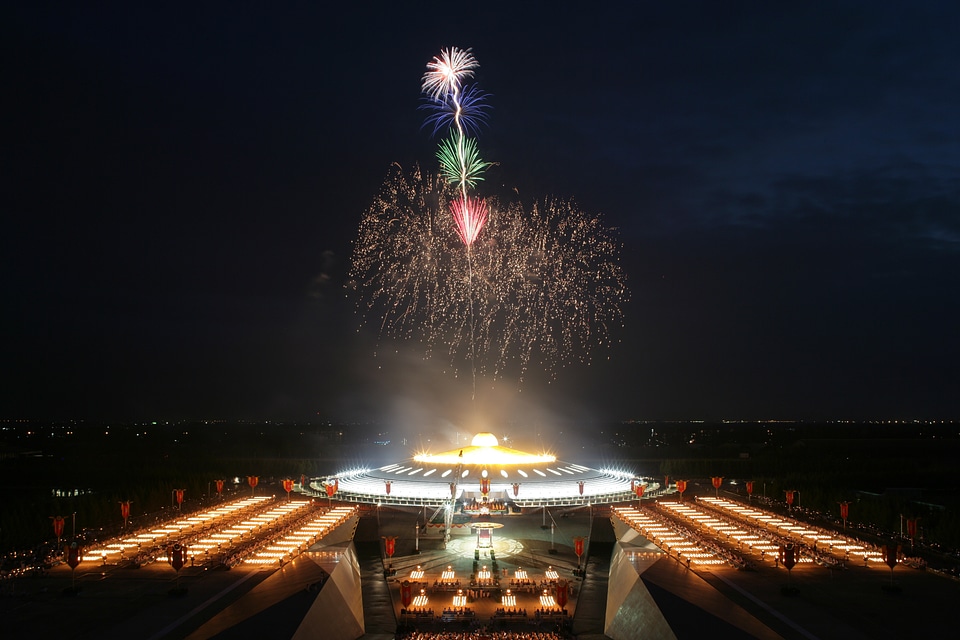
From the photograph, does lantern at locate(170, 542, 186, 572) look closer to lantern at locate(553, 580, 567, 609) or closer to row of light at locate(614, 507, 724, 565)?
lantern at locate(553, 580, 567, 609)

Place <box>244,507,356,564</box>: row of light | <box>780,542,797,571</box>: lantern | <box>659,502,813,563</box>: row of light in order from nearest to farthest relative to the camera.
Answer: <box>780,542,797,571</box>: lantern
<box>244,507,356,564</box>: row of light
<box>659,502,813,563</box>: row of light

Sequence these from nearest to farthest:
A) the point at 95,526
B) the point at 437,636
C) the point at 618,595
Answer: the point at 437,636
the point at 618,595
the point at 95,526

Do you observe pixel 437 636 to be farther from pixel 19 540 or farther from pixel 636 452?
pixel 636 452

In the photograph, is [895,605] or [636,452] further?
[636,452]

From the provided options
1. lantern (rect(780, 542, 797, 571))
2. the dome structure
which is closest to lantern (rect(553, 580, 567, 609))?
lantern (rect(780, 542, 797, 571))

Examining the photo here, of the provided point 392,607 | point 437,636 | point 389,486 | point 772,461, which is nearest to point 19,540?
point 389,486

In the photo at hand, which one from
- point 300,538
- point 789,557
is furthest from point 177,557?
point 789,557
